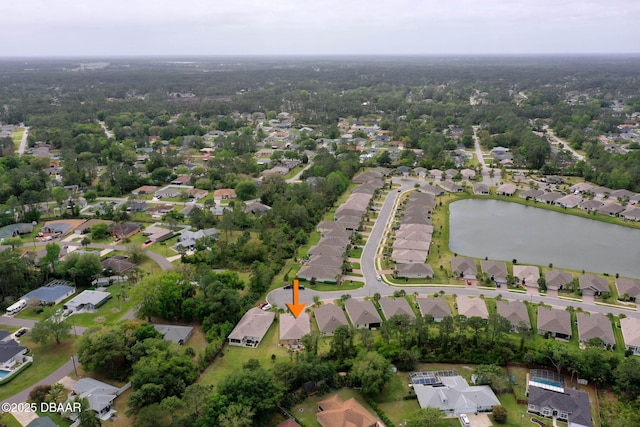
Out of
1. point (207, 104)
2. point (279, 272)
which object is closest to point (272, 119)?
point (207, 104)

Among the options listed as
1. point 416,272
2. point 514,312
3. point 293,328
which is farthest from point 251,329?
point 514,312

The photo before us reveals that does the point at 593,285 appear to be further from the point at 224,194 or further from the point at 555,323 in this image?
the point at 224,194

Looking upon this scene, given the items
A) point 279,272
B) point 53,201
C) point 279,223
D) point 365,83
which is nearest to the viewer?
point 279,272

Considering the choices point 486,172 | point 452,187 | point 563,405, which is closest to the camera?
point 563,405

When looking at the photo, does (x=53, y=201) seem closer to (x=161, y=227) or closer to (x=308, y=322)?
(x=161, y=227)

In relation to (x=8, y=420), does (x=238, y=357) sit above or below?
below

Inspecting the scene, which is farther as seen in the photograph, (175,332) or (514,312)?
(514,312)

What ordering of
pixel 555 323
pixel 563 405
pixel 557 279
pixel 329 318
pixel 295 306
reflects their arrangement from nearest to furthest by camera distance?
pixel 563 405 < pixel 555 323 < pixel 329 318 < pixel 295 306 < pixel 557 279
